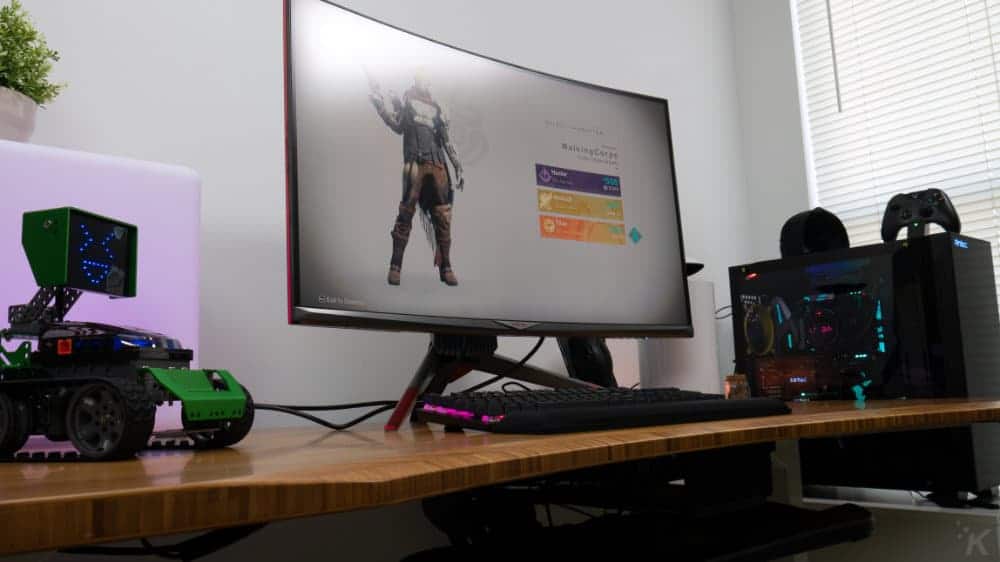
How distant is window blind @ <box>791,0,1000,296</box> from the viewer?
6.23 ft

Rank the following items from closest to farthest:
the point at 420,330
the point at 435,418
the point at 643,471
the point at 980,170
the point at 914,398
→ the point at 435,418
the point at 420,330
the point at 643,471
the point at 914,398
the point at 980,170

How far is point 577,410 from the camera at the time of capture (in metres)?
0.70

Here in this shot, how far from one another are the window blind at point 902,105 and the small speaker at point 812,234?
35 centimetres

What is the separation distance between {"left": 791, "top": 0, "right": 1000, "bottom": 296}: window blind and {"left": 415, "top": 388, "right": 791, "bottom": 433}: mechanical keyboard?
1264 mm

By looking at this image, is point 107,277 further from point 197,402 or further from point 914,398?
point 914,398

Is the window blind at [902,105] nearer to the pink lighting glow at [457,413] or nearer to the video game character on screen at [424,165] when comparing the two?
the video game character on screen at [424,165]


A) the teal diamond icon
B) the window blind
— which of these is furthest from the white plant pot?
the window blind

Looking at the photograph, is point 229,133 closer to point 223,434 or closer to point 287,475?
point 223,434

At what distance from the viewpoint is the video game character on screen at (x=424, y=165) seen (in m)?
1.00

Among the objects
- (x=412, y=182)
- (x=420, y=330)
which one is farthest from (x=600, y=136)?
(x=420, y=330)

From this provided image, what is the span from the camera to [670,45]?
208 centimetres

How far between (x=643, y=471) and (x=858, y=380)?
528 millimetres

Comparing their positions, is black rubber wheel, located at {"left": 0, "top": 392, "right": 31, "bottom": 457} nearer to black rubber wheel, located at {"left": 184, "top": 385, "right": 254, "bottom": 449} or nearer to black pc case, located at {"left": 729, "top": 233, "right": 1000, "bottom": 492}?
black rubber wheel, located at {"left": 184, "top": 385, "right": 254, "bottom": 449}

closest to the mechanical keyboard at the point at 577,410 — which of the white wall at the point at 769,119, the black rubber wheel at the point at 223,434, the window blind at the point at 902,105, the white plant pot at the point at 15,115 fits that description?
the black rubber wheel at the point at 223,434
